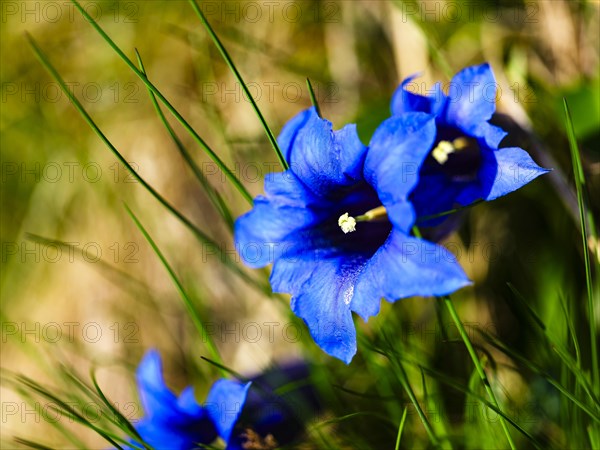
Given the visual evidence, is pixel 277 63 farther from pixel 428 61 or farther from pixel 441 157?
pixel 441 157

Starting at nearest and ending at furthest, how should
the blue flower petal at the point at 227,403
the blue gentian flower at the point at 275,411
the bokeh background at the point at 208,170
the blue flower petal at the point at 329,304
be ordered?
the blue flower petal at the point at 329,304
the blue flower petal at the point at 227,403
the blue gentian flower at the point at 275,411
the bokeh background at the point at 208,170

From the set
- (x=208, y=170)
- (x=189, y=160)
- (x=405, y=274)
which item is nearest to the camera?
(x=405, y=274)

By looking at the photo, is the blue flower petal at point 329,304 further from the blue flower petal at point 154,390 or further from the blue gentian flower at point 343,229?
the blue flower petal at point 154,390
